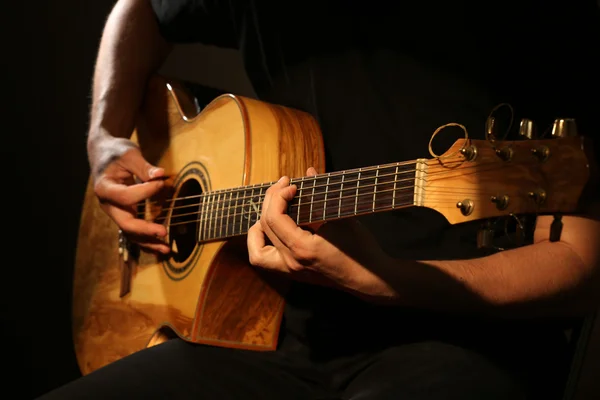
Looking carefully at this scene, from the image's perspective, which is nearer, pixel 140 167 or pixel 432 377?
pixel 432 377

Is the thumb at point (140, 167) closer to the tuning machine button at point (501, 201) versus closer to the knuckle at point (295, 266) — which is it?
the knuckle at point (295, 266)

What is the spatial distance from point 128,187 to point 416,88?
0.61 meters

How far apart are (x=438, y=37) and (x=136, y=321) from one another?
0.83 m

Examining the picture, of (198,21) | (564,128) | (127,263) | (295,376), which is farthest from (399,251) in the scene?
(198,21)

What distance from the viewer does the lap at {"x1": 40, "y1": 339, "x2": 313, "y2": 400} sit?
978mm

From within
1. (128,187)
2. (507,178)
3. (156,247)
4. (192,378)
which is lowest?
(192,378)

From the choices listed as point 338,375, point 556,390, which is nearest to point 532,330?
point 556,390

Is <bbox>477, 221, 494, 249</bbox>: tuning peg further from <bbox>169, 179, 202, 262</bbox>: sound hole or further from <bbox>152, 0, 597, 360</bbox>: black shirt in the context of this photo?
<bbox>169, 179, 202, 262</bbox>: sound hole

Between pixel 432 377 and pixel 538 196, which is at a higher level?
Answer: pixel 538 196

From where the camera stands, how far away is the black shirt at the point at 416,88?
3.10ft

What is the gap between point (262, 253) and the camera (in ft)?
2.94

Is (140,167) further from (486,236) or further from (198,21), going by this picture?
(486,236)

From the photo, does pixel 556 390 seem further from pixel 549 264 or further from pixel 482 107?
pixel 482 107

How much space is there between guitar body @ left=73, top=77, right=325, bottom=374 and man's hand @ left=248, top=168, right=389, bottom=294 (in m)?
0.19
